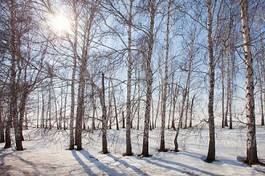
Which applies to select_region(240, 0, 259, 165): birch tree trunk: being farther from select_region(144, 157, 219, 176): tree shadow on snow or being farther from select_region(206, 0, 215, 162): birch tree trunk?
select_region(144, 157, 219, 176): tree shadow on snow

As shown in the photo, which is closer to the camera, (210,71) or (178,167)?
(178,167)

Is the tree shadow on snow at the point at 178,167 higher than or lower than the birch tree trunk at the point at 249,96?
lower

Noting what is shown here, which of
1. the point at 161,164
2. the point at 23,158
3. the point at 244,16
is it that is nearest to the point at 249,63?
the point at 244,16

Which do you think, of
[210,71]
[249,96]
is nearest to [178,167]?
[249,96]

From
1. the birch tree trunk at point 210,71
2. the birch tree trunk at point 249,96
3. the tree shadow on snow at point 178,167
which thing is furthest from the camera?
the birch tree trunk at point 210,71

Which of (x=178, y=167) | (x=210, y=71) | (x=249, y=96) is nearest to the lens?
(x=249, y=96)

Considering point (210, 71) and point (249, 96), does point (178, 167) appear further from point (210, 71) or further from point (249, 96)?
point (210, 71)

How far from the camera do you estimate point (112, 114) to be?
733 centimetres

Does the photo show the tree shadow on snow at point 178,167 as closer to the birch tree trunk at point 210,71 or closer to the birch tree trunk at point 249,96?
the birch tree trunk at point 210,71

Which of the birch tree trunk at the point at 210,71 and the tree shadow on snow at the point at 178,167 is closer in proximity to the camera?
the tree shadow on snow at the point at 178,167

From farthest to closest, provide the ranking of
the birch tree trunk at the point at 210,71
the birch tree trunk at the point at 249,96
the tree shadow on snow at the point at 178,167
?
the birch tree trunk at the point at 210,71
the birch tree trunk at the point at 249,96
the tree shadow on snow at the point at 178,167

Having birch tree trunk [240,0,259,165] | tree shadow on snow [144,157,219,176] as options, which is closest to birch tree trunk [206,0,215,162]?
birch tree trunk [240,0,259,165]

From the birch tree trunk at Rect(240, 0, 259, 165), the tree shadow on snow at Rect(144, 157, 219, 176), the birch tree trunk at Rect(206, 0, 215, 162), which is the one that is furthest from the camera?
the birch tree trunk at Rect(206, 0, 215, 162)

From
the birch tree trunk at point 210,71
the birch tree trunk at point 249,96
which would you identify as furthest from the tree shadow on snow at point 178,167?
the birch tree trunk at point 249,96
